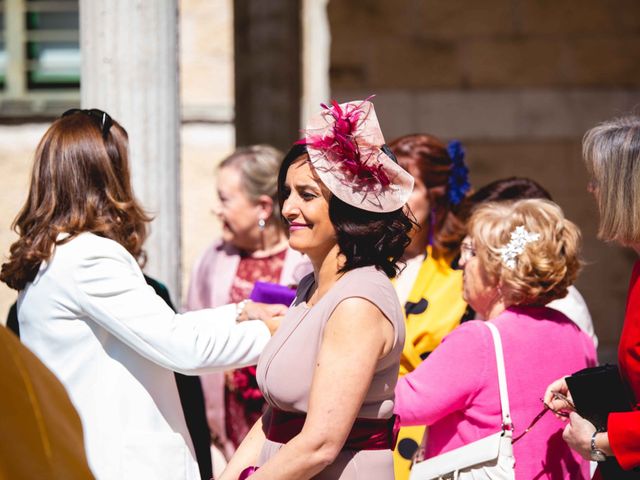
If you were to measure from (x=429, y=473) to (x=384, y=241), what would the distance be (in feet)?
2.84

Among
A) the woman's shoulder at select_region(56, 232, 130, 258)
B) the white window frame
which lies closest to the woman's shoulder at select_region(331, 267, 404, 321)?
the woman's shoulder at select_region(56, 232, 130, 258)

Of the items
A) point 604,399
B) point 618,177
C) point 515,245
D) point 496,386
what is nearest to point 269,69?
point 515,245

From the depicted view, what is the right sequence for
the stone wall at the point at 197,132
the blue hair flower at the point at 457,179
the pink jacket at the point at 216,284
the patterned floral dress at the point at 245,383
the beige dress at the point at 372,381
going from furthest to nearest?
1. the stone wall at the point at 197,132
2. the pink jacket at the point at 216,284
3. the patterned floral dress at the point at 245,383
4. the blue hair flower at the point at 457,179
5. the beige dress at the point at 372,381

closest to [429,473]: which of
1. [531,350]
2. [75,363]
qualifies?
[531,350]

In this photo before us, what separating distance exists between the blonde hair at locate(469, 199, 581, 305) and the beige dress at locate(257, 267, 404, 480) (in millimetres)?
704

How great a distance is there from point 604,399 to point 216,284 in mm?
2409

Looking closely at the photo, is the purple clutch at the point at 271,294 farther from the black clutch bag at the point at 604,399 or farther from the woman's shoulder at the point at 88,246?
the black clutch bag at the point at 604,399

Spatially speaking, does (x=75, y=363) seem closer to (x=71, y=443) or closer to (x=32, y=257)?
(x=32, y=257)

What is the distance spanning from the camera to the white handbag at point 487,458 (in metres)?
2.92

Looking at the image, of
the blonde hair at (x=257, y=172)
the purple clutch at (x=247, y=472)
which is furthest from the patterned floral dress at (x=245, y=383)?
the purple clutch at (x=247, y=472)

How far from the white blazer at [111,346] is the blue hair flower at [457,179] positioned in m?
1.64

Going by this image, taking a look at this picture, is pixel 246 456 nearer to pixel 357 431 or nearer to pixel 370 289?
pixel 357 431

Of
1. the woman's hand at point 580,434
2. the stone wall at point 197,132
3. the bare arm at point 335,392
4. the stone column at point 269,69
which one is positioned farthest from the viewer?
the stone wall at point 197,132

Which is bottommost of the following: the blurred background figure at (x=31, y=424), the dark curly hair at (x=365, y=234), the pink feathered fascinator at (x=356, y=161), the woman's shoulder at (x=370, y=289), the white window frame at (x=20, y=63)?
the blurred background figure at (x=31, y=424)
